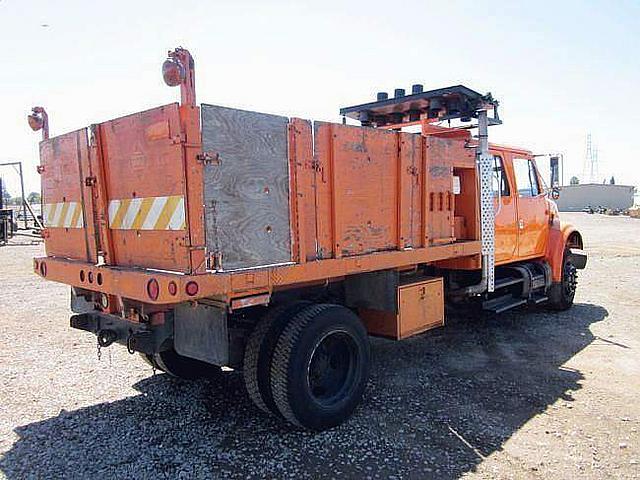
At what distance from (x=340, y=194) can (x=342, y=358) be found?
145 cm

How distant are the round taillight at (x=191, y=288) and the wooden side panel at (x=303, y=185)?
90 cm

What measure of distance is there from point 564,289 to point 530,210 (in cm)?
162

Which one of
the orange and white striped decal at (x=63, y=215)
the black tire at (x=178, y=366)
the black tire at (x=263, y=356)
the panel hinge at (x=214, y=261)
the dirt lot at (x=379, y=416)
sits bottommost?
the dirt lot at (x=379, y=416)

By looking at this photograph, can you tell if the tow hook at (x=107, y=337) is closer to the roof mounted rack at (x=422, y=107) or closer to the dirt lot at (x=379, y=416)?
the dirt lot at (x=379, y=416)

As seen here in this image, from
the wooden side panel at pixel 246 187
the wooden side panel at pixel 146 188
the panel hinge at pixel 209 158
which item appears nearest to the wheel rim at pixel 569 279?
the wooden side panel at pixel 246 187

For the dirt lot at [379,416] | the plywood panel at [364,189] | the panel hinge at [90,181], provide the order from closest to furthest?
the dirt lot at [379,416]
the panel hinge at [90,181]
the plywood panel at [364,189]

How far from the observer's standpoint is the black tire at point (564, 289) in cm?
786

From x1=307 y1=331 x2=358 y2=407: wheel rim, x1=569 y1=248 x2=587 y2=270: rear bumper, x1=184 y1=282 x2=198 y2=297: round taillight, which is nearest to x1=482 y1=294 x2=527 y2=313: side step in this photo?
x1=569 y1=248 x2=587 y2=270: rear bumper

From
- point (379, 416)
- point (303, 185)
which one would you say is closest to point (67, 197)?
point (303, 185)

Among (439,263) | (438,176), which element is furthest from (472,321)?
(438,176)

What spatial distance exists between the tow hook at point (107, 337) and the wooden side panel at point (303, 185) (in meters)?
1.77

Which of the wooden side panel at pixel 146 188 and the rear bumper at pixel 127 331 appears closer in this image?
the wooden side panel at pixel 146 188

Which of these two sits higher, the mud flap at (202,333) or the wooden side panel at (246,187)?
the wooden side panel at (246,187)

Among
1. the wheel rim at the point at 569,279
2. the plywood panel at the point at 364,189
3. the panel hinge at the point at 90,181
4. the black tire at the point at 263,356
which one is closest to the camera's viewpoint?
the black tire at the point at 263,356
